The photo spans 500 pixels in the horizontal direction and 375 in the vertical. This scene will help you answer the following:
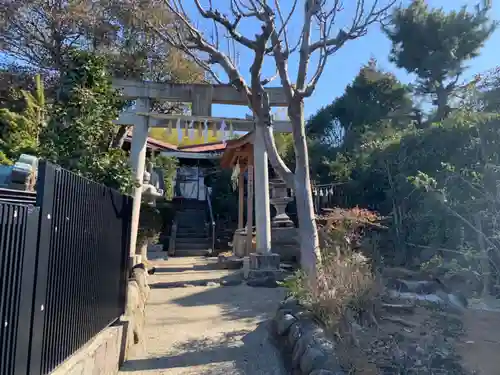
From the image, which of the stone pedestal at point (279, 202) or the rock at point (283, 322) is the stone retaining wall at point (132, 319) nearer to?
the rock at point (283, 322)

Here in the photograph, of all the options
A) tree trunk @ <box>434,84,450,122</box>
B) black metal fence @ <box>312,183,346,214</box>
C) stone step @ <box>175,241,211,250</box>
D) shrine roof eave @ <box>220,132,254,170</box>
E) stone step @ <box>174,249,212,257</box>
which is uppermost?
tree trunk @ <box>434,84,450,122</box>

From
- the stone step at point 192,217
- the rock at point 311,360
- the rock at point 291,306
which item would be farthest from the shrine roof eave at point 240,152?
the rock at point 311,360

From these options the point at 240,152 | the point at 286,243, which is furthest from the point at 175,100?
the point at 286,243

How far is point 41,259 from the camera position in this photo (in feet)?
7.73

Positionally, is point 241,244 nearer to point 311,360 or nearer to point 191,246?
point 191,246

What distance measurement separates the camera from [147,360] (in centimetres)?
450

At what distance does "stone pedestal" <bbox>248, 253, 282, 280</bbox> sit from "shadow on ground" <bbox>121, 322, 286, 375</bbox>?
352 cm

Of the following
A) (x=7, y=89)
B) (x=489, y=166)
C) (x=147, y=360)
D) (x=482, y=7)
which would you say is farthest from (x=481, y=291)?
(x=482, y=7)

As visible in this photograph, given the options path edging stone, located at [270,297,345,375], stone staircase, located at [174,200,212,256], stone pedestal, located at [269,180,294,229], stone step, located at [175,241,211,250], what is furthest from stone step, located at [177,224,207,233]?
path edging stone, located at [270,297,345,375]

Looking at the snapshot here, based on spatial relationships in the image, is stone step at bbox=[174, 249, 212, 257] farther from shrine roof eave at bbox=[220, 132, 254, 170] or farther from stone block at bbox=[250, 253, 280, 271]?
stone block at bbox=[250, 253, 280, 271]

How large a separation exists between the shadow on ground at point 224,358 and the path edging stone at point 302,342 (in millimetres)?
186

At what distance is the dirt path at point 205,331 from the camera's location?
14.2ft

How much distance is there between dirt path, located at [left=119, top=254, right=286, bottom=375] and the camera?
4328 mm

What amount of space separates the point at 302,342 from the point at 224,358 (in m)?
1.12
